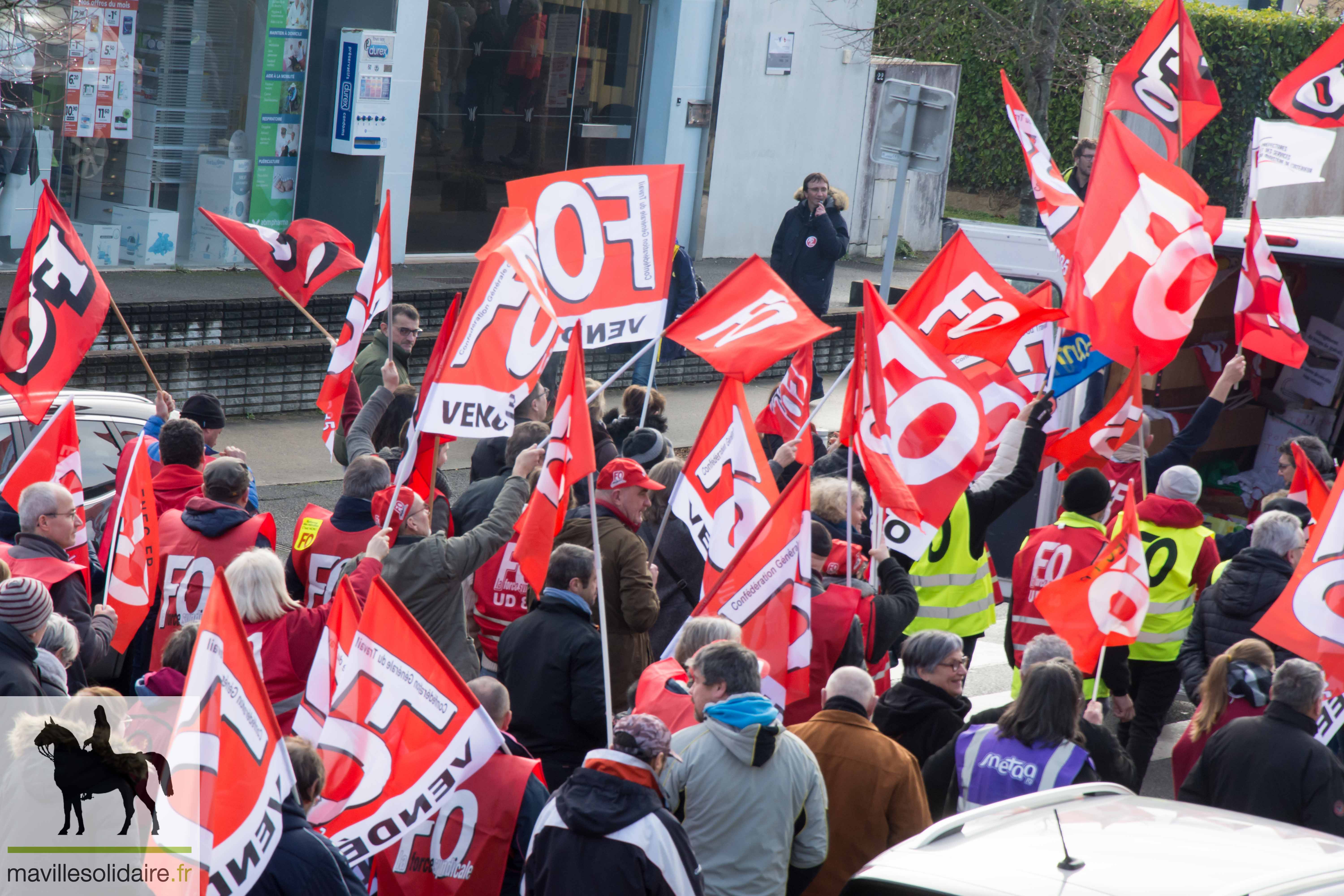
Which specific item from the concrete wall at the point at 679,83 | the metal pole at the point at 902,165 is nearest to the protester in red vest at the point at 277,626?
the metal pole at the point at 902,165

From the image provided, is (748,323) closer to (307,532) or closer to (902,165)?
(307,532)

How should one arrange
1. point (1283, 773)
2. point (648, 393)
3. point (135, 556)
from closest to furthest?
point (1283, 773)
point (135, 556)
point (648, 393)

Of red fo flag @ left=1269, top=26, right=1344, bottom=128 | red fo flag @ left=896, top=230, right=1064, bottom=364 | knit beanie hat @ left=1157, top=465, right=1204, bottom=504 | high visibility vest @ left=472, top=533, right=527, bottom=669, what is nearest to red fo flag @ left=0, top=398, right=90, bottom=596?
high visibility vest @ left=472, top=533, right=527, bottom=669

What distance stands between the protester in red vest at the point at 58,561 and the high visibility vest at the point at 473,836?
5.98 ft

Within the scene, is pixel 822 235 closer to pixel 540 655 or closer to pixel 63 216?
pixel 63 216

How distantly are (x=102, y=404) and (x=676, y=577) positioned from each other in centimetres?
350

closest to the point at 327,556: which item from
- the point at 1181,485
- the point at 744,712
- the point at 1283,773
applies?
the point at 744,712

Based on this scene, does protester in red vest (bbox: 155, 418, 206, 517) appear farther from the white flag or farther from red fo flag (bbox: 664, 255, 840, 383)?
the white flag

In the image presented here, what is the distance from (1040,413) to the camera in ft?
27.3

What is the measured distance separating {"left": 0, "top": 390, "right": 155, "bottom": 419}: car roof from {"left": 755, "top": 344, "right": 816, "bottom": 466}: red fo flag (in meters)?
3.48

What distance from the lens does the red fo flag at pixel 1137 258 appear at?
7.96 meters

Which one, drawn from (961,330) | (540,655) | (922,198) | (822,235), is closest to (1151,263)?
(961,330)

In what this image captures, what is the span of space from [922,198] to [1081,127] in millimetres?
4580

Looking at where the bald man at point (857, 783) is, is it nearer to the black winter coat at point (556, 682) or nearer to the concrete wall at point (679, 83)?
the black winter coat at point (556, 682)
